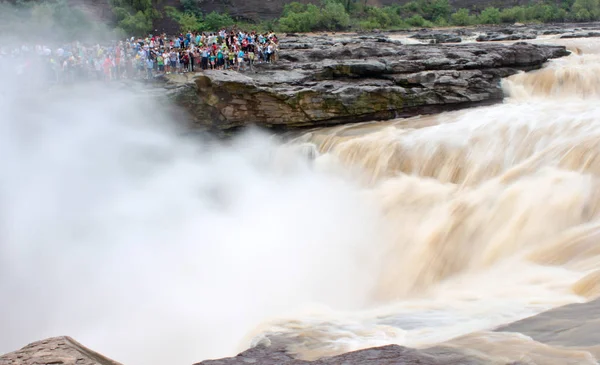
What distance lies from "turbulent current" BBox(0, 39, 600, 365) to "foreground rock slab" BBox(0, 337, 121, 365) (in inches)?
84.2

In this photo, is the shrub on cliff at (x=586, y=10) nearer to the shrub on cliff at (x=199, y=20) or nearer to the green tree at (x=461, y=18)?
the green tree at (x=461, y=18)

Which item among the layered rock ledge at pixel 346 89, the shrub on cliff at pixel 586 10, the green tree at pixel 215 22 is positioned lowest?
the layered rock ledge at pixel 346 89

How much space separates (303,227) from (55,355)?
8356 millimetres

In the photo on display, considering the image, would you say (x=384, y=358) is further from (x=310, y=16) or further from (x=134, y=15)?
(x=134, y=15)

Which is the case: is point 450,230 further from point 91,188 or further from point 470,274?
point 91,188

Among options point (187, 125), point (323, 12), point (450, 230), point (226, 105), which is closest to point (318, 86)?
point (226, 105)

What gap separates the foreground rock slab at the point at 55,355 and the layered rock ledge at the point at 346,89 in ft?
39.5

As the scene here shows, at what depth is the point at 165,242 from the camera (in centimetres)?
1306

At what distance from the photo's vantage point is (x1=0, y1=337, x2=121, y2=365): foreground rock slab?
16.1 ft

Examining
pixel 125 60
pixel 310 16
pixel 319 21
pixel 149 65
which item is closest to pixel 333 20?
pixel 319 21

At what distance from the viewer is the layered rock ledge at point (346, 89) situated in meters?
16.6

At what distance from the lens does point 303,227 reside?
1305 centimetres

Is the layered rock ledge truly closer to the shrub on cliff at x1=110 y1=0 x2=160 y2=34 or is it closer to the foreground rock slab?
the foreground rock slab

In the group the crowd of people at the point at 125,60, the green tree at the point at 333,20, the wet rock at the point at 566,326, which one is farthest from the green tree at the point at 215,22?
the wet rock at the point at 566,326
